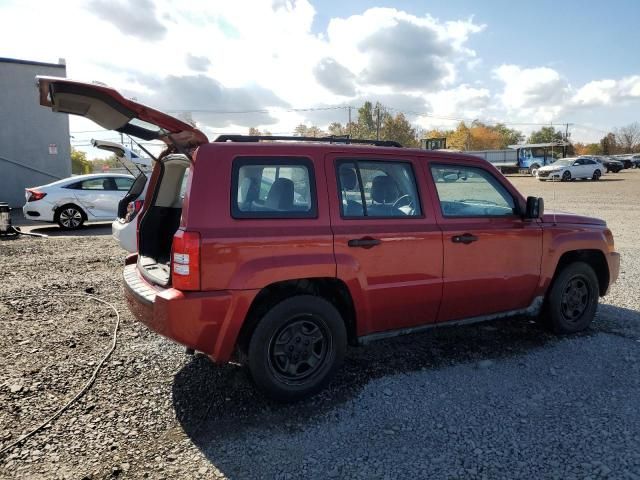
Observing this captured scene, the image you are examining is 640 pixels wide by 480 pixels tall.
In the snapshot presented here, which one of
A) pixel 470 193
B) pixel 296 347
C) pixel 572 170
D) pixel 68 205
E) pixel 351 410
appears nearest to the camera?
→ pixel 351 410

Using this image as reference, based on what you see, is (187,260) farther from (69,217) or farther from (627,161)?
(627,161)

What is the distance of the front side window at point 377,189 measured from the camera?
362 centimetres

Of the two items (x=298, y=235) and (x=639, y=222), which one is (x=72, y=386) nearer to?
(x=298, y=235)

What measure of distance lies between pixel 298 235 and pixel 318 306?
0.55 m

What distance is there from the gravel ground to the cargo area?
2.89 feet

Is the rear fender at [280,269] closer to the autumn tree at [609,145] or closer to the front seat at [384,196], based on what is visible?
the front seat at [384,196]

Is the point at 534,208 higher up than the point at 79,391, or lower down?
higher up

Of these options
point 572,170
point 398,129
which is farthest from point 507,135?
point 572,170

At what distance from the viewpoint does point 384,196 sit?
3832mm

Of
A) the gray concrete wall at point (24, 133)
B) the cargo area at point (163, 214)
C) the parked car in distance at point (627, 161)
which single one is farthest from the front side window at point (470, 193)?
the parked car in distance at point (627, 161)

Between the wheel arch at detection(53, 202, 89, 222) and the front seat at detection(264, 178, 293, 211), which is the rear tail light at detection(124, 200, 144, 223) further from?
the wheel arch at detection(53, 202, 89, 222)

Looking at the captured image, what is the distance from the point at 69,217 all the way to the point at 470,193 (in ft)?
37.1

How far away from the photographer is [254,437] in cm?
304

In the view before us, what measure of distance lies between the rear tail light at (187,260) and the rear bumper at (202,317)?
7cm
